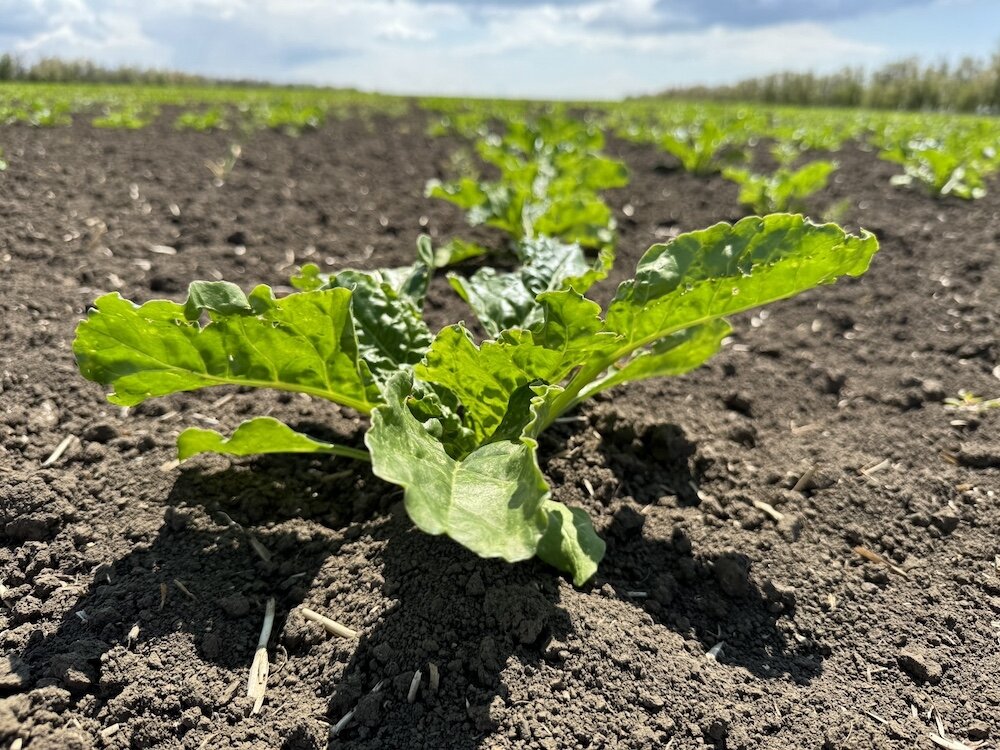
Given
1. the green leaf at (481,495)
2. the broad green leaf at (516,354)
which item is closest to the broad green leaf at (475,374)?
the broad green leaf at (516,354)

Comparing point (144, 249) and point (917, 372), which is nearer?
point (917, 372)

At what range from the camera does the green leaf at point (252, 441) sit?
6.32 feet

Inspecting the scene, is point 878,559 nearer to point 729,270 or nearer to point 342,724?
point 729,270

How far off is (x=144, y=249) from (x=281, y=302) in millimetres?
2427

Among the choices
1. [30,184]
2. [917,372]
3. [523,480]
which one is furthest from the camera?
[30,184]

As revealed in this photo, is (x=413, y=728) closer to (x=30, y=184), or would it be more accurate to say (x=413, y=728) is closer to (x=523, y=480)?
(x=523, y=480)

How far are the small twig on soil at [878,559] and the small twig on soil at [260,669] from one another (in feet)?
5.68

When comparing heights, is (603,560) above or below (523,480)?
below

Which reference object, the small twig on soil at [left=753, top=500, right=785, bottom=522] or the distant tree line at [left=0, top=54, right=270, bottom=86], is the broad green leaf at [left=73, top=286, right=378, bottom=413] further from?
the distant tree line at [left=0, top=54, right=270, bottom=86]

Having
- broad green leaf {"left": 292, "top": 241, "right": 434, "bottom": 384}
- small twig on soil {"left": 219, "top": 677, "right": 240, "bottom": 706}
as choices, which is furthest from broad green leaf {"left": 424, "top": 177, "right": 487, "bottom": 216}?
small twig on soil {"left": 219, "top": 677, "right": 240, "bottom": 706}

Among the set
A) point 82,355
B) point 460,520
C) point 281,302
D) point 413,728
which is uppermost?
point 281,302

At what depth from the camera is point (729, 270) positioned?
2084mm

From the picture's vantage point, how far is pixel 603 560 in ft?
6.68

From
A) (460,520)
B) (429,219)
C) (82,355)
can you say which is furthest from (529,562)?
(429,219)
